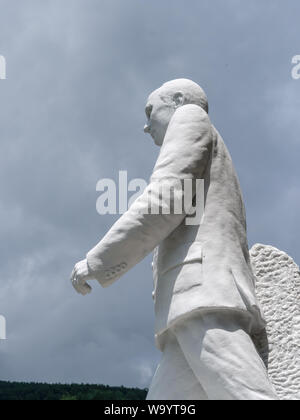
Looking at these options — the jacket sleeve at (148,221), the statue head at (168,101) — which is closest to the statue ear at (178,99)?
the statue head at (168,101)

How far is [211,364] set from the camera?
4.34m

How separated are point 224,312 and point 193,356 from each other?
1.06 feet

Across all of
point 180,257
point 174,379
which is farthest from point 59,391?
point 180,257

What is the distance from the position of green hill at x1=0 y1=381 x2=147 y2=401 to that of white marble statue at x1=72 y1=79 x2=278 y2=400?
5120 mm

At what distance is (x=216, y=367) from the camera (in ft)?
14.2

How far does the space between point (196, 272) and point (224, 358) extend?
0.57 m

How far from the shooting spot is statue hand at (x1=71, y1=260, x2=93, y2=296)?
4.70 metres

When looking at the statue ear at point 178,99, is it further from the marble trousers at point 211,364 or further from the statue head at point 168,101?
the marble trousers at point 211,364

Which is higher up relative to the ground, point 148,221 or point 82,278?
point 148,221

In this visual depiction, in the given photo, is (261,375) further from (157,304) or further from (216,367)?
(157,304)

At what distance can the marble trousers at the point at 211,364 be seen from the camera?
167 inches

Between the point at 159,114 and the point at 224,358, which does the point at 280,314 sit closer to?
the point at 224,358

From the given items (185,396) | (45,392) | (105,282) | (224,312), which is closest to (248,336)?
(224,312)

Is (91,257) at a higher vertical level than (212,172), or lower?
lower
